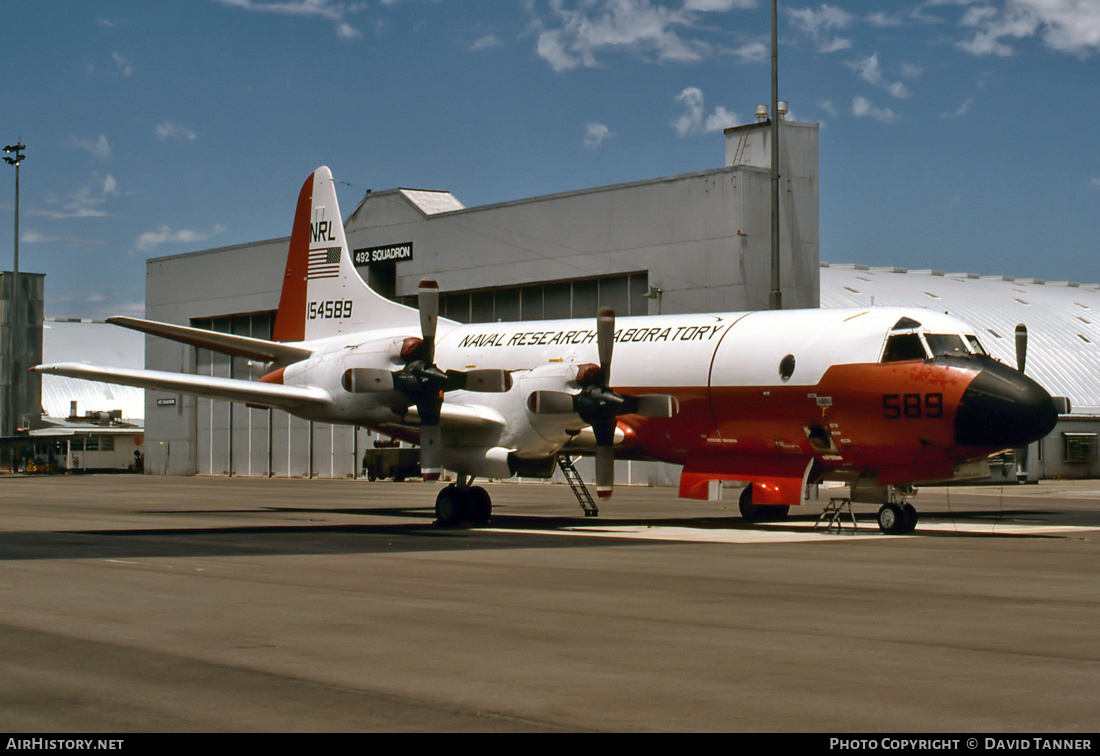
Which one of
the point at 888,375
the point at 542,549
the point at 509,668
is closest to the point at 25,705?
the point at 509,668

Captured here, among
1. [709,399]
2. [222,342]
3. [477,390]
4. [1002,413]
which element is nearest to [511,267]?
[222,342]

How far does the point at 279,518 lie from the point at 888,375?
45.1 ft

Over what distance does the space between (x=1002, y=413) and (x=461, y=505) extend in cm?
1044

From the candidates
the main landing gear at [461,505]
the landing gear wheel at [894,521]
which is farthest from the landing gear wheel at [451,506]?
the landing gear wheel at [894,521]

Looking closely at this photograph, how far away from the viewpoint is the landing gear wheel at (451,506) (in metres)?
23.8

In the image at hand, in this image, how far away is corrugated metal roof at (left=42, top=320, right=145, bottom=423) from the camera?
4178 inches

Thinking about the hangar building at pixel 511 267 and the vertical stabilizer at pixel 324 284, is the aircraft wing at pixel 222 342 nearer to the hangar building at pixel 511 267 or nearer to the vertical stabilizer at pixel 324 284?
the vertical stabilizer at pixel 324 284

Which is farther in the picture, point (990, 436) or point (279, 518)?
point (279, 518)

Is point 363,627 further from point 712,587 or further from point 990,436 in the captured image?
A: point 990,436

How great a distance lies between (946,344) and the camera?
21281mm

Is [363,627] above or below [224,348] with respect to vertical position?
below

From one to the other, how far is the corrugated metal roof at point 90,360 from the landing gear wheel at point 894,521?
86946 mm

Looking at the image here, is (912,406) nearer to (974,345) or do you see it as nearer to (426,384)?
(974,345)

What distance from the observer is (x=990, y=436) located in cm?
2003
